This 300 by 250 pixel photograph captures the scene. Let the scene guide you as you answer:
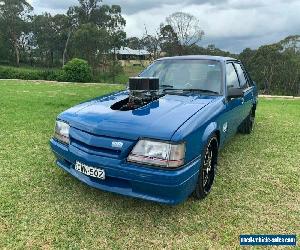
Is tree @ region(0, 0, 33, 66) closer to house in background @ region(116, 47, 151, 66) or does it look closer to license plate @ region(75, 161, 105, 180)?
house in background @ region(116, 47, 151, 66)

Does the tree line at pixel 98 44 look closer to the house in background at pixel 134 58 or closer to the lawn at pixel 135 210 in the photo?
the house in background at pixel 134 58

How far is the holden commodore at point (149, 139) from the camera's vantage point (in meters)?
2.90

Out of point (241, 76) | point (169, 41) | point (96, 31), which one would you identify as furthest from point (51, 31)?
point (241, 76)

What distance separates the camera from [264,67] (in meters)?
37.0

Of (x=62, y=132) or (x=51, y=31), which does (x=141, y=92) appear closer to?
(x=62, y=132)

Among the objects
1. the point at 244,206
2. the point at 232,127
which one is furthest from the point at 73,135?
the point at 232,127

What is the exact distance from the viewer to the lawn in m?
2.89

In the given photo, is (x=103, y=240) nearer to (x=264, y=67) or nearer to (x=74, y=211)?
(x=74, y=211)

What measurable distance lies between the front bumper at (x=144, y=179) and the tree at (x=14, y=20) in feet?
153

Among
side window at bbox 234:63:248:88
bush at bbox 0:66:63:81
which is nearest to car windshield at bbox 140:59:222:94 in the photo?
side window at bbox 234:63:248:88

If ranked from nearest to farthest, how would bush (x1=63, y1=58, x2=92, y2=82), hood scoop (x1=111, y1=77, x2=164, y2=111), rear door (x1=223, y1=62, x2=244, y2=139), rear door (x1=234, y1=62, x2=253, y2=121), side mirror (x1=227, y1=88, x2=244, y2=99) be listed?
1. hood scoop (x1=111, y1=77, x2=164, y2=111)
2. side mirror (x1=227, y1=88, x2=244, y2=99)
3. rear door (x1=223, y1=62, x2=244, y2=139)
4. rear door (x1=234, y1=62, x2=253, y2=121)
5. bush (x1=63, y1=58, x2=92, y2=82)

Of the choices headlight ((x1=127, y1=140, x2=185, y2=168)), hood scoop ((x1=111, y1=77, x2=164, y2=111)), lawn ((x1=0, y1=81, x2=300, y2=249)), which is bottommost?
lawn ((x1=0, y1=81, x2=300, y2=249))

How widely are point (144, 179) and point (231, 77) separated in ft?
8.19

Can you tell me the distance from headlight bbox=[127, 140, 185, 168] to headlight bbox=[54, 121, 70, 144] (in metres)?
0.84
